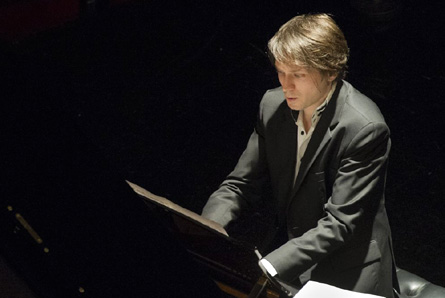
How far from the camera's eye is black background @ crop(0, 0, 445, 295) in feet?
11.9

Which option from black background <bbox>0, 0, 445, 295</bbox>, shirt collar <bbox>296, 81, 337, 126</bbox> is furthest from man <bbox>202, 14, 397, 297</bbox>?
black background <bbox>0, 0, 445, 295</bbox>

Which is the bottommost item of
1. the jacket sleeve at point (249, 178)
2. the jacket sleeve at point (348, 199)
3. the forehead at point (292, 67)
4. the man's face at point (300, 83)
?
the jacket sleeve at point (348, 199)

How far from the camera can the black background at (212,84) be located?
11.9ft

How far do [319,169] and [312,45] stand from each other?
Result: 0.40m

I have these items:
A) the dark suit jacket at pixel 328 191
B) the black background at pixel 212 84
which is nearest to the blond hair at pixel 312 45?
the dark suit jacket at pixel 328 191

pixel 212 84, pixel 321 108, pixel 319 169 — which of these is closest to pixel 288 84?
pixel 321 108

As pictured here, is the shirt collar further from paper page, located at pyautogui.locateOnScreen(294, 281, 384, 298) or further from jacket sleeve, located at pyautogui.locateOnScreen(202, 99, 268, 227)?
paper page, located at pyautogui.locateOnScreen(294, 281, 384, 298)

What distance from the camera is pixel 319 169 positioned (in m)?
2.39

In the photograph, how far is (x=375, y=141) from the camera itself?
229 centimetres

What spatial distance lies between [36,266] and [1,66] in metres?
0.42

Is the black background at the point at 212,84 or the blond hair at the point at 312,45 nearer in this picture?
the blond hair at the point at 312,45

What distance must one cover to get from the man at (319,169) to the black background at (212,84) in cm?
92

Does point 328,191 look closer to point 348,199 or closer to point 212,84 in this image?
point 348,199

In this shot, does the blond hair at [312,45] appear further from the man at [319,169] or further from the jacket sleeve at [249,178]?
the jacket sleeve at [249,178]
